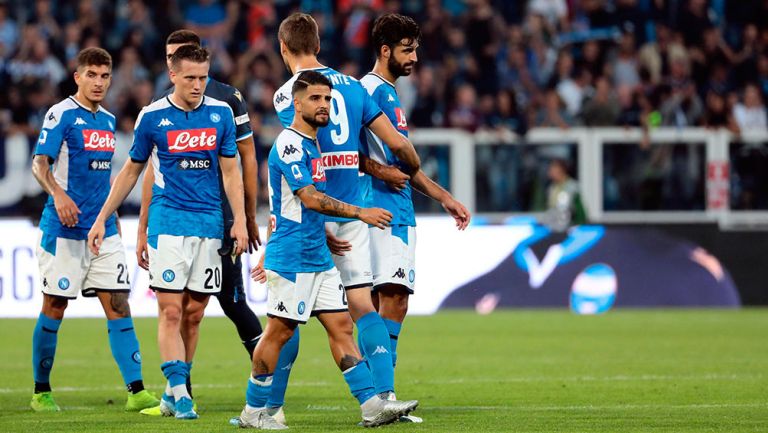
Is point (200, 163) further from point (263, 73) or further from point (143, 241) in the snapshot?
point (263, 73)

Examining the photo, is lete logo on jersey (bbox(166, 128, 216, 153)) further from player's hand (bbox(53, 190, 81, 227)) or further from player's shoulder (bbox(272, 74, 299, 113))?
player's hand (bbox(53, 190, 81, 227))

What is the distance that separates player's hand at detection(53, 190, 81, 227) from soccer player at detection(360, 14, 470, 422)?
6.72 feet

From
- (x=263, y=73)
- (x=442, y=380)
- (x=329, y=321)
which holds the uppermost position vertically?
(x=263, y=73)

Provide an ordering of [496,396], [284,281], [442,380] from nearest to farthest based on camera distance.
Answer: [284,281]
[496,396]
[442,380]

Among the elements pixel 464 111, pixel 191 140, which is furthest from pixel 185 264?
pixel 464 111

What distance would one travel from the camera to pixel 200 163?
28.2ft

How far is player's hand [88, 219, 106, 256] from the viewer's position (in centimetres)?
874

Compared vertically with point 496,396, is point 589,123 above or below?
above

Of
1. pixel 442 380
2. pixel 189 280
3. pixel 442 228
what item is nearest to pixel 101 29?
pixel 442 228

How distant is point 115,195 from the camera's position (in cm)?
872

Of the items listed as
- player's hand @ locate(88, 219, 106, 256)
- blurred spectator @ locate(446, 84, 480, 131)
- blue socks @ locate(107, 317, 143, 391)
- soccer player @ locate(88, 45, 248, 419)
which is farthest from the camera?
blurred spectator @ locate(446, 84, 480, 131)

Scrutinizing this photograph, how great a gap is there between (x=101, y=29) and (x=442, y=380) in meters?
11.7

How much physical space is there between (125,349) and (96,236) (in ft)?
2.86

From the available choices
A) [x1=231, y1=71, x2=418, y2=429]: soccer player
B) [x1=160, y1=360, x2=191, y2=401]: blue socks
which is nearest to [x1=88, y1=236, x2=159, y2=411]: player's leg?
[x1=160, y1=360, x2=191, y2=401]: blue socks
